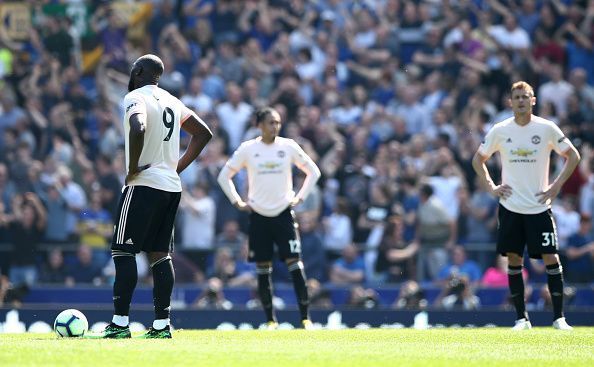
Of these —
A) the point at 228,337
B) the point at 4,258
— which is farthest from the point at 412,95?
the point at 228,337

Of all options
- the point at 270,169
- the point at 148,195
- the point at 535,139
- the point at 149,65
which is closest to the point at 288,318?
the point at 270,169

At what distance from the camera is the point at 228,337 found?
518 inches

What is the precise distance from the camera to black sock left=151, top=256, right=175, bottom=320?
11.5 m

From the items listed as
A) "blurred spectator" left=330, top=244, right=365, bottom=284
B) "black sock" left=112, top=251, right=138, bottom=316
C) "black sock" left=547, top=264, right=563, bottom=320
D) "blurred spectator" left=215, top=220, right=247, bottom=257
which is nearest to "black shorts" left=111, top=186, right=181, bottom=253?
"black sock" left=112, top=251, right=138, bottom=316

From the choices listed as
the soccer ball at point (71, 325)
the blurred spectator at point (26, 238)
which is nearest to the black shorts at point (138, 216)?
the soccer ball at point (71, 325)

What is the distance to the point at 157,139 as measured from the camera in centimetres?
Answer: 1147

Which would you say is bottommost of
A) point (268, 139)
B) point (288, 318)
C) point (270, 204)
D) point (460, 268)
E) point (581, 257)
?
point (288, 318)

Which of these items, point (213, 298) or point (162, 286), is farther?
point (213, 298)

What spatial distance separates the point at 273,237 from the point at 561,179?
3957 mm

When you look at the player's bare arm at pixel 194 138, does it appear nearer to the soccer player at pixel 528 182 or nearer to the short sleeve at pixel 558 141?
the soccer player at pixel 528 182

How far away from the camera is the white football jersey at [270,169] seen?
1605cm

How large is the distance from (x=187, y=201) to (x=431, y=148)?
4.79 metres

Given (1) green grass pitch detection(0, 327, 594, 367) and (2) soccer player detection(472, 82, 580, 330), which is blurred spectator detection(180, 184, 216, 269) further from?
(1) green grass pitch detection(0, 327, 594, 367)

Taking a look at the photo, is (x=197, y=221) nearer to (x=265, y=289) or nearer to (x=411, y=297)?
(x=411, y=297)
